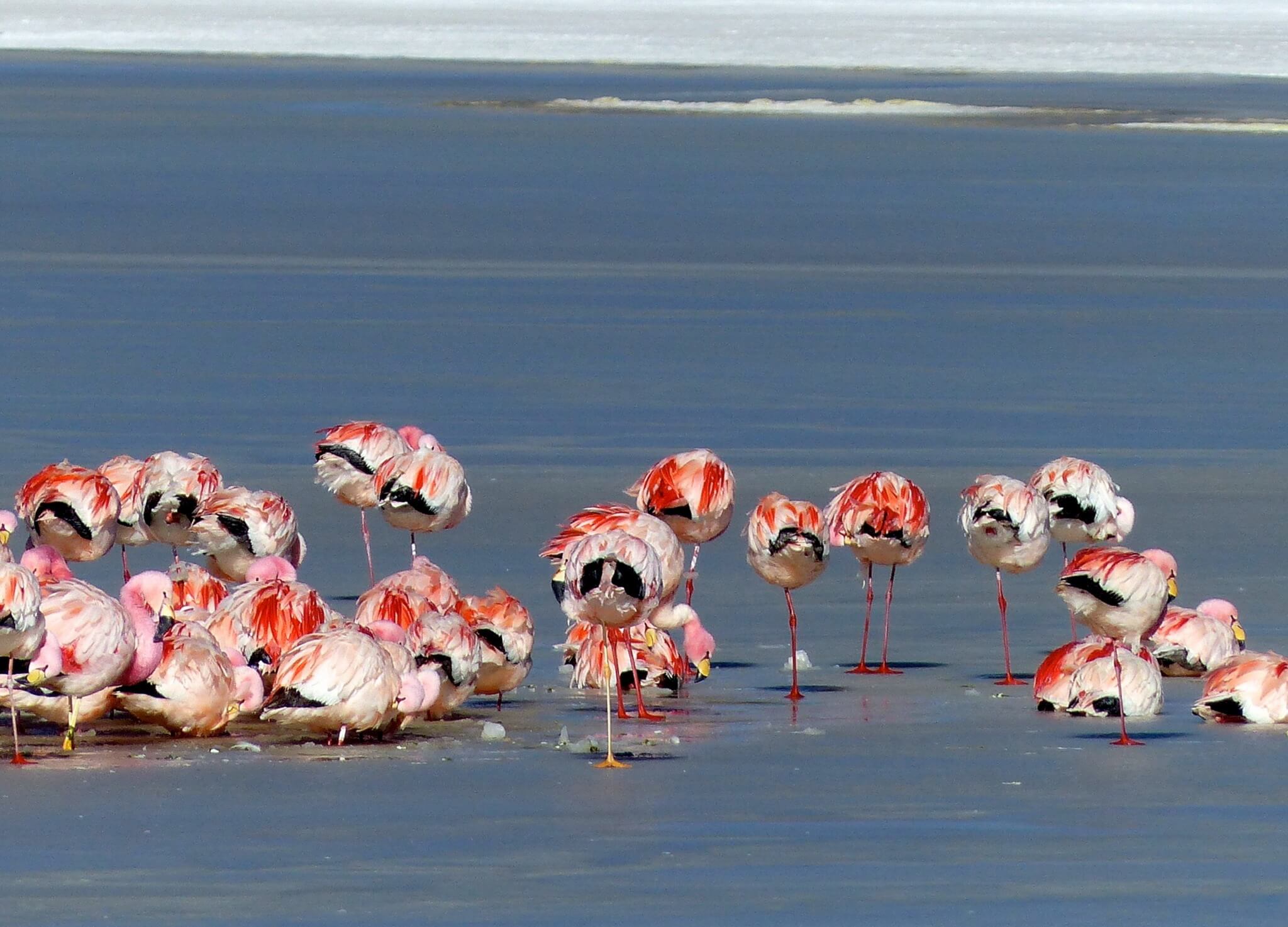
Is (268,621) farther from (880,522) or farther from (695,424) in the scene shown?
(695,424)

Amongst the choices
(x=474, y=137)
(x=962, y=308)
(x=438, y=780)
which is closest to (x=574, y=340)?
(x=962, y=308)

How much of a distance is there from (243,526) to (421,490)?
693 millimetres

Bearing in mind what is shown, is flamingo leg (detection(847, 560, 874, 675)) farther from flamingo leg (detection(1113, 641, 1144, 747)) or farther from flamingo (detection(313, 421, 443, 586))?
flamingo (detection(313, 421, 443, 586))

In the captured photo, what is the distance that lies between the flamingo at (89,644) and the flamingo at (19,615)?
75mm

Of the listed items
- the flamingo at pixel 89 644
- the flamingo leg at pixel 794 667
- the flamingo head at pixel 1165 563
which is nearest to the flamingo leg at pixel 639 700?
the flamingo leg at pixel 794 667

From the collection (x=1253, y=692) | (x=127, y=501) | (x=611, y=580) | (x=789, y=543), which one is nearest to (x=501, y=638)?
(x=611, y=580)

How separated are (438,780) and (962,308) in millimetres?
13196

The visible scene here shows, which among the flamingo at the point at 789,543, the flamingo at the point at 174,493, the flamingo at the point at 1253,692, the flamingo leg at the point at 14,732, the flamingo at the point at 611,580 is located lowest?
the flamingo leg at the point at 14,732

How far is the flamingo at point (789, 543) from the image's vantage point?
8.48 metres

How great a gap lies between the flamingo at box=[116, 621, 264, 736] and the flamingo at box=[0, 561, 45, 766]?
49 cm

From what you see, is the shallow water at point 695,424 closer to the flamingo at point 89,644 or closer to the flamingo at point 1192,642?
the flamingo at point 89,644

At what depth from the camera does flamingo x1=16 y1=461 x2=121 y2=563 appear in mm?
8742

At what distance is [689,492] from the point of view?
893 cm

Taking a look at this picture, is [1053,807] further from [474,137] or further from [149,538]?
[474,137]
